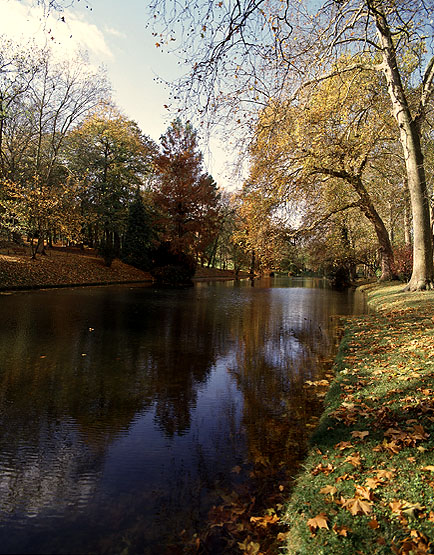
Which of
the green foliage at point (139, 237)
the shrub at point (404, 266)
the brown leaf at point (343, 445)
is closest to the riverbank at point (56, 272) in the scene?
the green foliage at point (139, 237)

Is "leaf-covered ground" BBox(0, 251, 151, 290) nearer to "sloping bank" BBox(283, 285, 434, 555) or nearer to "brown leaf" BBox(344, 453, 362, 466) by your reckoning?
"sloping bank" BBox(283, 285, 434, 555)

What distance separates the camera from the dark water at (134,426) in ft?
8.71

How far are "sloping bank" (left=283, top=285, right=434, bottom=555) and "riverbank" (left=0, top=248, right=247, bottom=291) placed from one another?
699 inches

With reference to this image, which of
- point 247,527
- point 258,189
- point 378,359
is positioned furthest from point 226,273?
point 247,527

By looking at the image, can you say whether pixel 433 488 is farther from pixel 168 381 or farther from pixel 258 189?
pixel 258 189

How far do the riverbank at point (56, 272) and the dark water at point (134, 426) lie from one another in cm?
1126

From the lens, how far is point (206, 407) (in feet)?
15.9

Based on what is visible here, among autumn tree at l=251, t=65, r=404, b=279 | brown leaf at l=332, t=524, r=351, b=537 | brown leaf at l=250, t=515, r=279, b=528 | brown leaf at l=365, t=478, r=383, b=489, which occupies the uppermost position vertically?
autumn tree at l=251, t=65, r=404, b=279

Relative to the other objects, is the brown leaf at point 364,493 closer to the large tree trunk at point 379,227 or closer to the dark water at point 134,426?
the dark water at point 134,426

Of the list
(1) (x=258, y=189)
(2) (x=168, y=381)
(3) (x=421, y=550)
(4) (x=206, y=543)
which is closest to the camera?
(3) (x=421, y=550)

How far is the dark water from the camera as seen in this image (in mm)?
2656

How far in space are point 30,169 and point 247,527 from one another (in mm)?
34558

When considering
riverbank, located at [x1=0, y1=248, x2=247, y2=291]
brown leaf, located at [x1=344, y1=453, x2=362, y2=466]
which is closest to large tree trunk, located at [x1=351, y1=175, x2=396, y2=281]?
riverbank, located at [x1=0, y1=248, x2=247, y2=291]

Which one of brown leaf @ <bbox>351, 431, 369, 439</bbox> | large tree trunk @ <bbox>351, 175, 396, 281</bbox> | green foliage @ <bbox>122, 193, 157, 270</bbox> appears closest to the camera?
brown leaf @ <bbox>351, 431, 369, 439</bbox>
